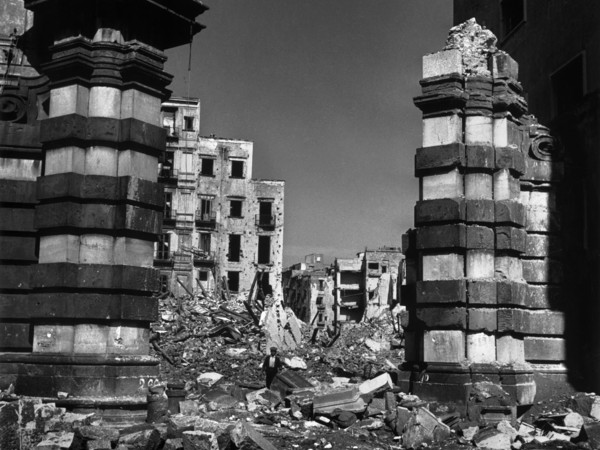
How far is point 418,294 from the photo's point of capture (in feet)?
35.9

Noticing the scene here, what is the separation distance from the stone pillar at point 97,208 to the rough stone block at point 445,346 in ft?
13.3

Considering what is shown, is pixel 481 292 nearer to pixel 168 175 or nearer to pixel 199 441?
pixel 199 441

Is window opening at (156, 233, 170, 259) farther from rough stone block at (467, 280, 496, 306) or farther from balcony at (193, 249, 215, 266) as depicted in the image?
rough stone block at (467, 280, 496, 306)

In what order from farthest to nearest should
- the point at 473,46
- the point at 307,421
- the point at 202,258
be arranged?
the point at 202,258, the point at 473,46, the point at 307,421

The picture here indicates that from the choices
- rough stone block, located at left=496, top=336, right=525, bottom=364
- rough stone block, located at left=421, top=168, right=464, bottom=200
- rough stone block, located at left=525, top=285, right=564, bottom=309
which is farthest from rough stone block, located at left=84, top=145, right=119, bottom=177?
rough stone block, located at left=525, top=285, right=564, bottom=309

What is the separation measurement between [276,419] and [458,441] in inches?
97.6

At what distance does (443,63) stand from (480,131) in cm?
125

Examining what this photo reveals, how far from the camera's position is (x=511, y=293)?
423 inches

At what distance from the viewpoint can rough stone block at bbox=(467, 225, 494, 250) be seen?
1074cm

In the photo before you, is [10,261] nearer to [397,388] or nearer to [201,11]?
[201,11]

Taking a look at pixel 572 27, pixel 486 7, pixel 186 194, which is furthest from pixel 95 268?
pixel 186 194

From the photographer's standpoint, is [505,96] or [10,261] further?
[505,96]

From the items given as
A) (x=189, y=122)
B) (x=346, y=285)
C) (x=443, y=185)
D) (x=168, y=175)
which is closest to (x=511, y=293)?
(x=443, y=185)

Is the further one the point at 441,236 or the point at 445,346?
the point at 441,236
